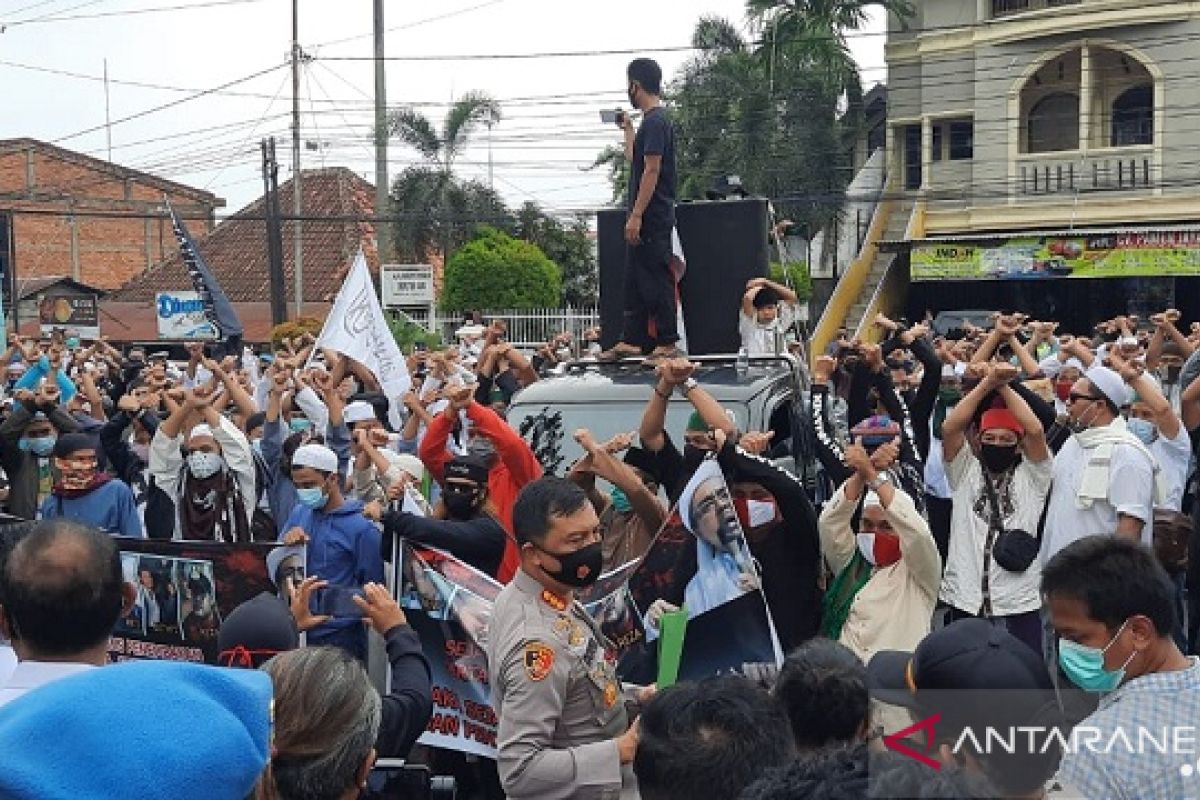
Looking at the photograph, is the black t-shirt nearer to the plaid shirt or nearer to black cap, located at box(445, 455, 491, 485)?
black cap, located at box(445, 455, 491, 485)

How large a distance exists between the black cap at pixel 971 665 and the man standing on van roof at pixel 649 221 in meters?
4.66

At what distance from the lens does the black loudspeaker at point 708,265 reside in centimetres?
948

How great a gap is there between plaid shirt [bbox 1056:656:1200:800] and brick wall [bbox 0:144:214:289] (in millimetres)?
43156

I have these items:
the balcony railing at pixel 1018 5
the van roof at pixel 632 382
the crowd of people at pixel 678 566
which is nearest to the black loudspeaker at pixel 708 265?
the crowd of people at pixel 678 566

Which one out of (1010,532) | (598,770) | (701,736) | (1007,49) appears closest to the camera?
(701,736)

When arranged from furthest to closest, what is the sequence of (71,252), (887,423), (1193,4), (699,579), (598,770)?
(71,252) → (1193,4) → (887,423) → (699,579) → (598,770)

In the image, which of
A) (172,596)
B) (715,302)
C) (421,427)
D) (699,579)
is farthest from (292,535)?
(715,302)

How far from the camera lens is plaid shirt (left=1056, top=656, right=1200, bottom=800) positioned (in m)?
2.71

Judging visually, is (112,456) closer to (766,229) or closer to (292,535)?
(292,535)

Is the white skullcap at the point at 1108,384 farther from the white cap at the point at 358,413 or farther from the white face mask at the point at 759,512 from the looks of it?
the white cap at the point at 358,413

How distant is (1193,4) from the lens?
96.6 feet

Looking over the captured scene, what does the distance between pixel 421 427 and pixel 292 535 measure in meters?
3.37

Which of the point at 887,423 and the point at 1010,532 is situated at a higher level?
the point at 887,423

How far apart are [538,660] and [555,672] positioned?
0.18 feet
